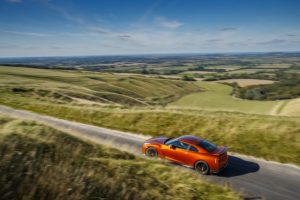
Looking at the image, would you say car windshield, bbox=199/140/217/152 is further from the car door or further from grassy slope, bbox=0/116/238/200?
grassy slope, bbox=0/116/238/200

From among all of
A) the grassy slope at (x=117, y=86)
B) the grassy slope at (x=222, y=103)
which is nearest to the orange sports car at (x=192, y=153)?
the grassy slope at (x=222, y=103)

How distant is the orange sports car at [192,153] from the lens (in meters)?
13.2

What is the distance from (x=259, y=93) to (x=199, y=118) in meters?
71.3

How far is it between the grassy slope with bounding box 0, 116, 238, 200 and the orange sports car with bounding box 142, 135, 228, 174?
2.37 metres

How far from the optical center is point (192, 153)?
13797 mm

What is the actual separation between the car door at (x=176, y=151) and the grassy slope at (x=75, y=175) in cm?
265

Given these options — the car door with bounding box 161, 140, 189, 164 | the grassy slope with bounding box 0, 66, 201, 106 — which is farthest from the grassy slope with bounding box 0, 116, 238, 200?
the grassy slope with bounding box 0, 66, 201, 106

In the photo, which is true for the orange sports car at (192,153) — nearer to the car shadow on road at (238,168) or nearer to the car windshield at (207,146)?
the car windshield at (207,146)

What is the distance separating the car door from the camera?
14.1 m

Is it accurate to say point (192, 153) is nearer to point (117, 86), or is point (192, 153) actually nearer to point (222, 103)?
point (222, 103)

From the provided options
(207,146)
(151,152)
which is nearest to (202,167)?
(207,146)

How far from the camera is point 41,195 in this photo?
6.10 meters

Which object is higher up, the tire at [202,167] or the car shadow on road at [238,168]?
the tire at [202,167]

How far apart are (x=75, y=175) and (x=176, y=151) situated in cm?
763
